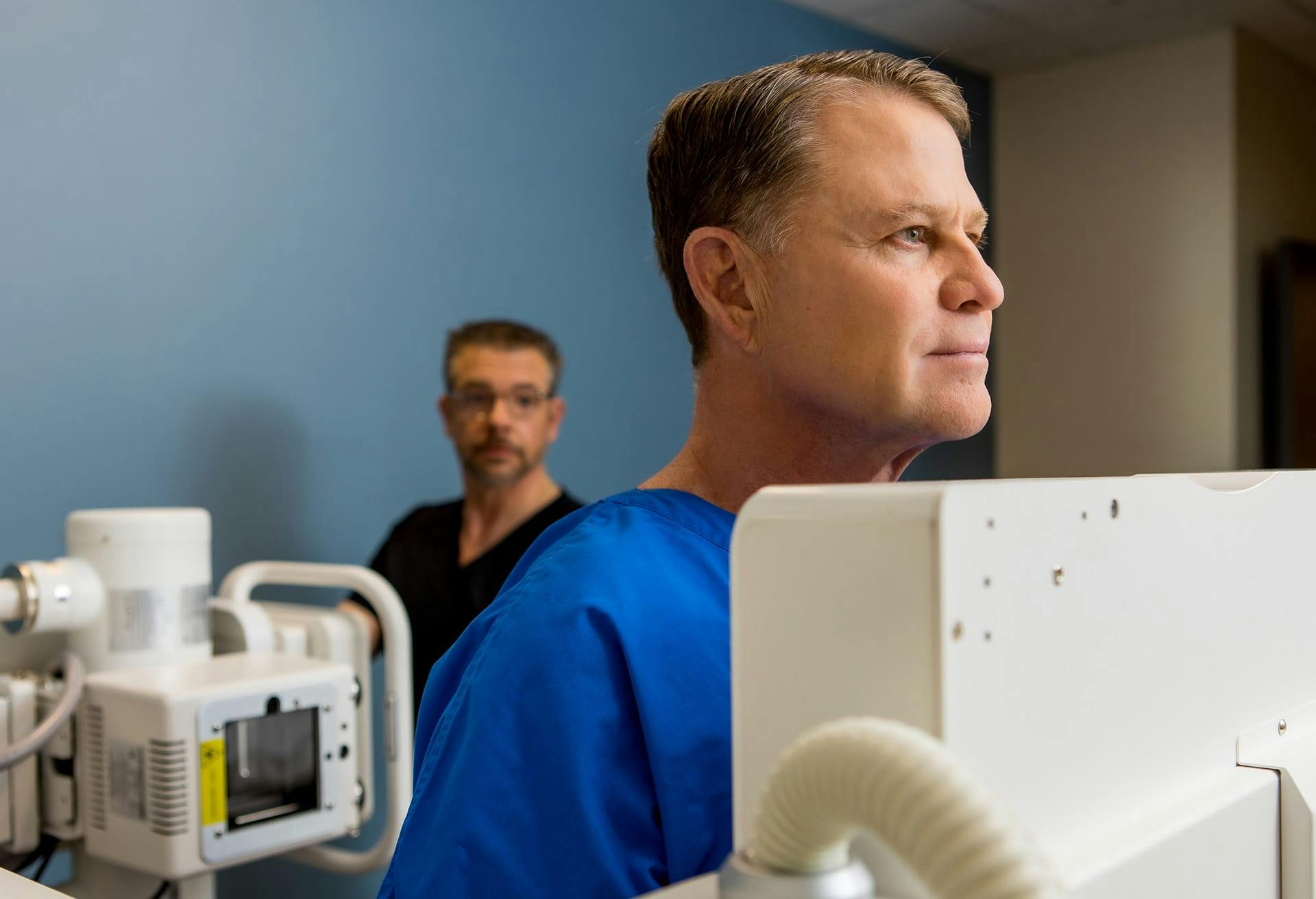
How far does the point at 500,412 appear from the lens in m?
2.43

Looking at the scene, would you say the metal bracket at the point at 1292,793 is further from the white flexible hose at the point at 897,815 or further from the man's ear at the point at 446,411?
the man's ear at the point at 446,411

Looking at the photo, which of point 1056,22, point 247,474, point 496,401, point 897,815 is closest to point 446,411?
point 496,401

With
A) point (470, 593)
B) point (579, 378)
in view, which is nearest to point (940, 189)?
point (470, 593)

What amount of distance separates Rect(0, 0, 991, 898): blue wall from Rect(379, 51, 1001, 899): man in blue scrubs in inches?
62.2

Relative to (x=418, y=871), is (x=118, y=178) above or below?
above

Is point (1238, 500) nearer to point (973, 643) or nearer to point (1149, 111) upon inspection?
point (973, 643)

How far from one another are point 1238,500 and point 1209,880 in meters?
Result: 0.17

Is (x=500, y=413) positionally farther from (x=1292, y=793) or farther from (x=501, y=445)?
(x=1292, y=793)

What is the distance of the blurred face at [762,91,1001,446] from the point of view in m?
0.73

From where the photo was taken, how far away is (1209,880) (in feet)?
1.46

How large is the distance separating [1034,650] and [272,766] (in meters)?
1.40

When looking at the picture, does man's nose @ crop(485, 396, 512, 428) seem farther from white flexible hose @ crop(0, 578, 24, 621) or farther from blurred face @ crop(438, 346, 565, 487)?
white flexible hose @ crop(0, 578, 24, 621)

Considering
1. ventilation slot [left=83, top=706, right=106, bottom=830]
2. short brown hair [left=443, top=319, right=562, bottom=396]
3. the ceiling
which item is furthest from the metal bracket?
the ceiling

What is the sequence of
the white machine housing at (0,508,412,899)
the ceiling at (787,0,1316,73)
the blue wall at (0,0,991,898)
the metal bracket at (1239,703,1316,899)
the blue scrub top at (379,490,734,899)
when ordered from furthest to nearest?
1. the ceiling at (787,0,1316,73)
2. the blue wall at (0,0,991,898)
3. the white machine housing at (0,508,412,899)
4. the blue scrub top at (379,490,734,899)
5. the metal bracket at (1239,703,1316,899)
